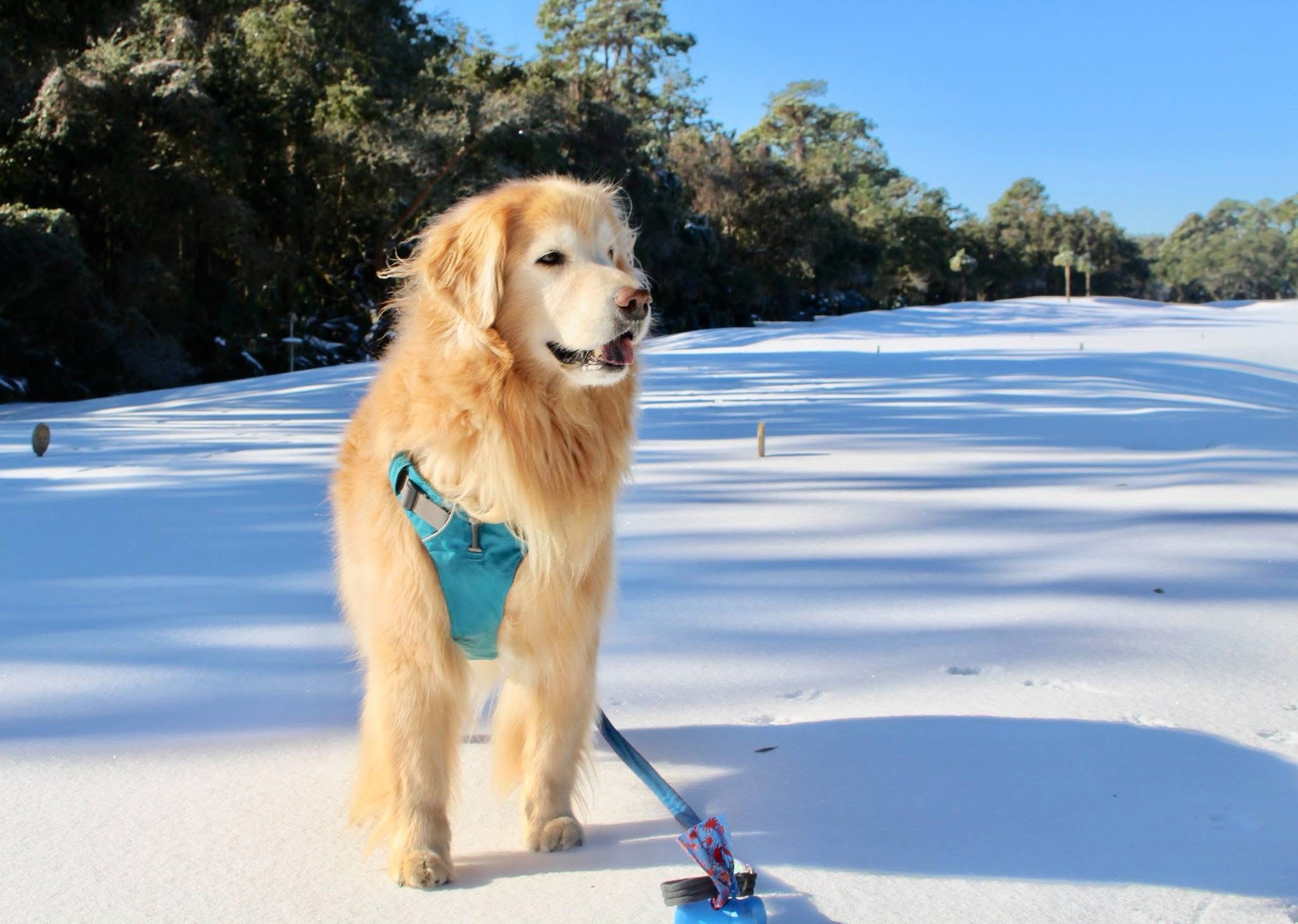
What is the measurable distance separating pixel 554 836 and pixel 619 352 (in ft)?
3.45

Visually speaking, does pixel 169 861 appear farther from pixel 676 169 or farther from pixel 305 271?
pixel 676 169

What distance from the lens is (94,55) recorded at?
2030 cm

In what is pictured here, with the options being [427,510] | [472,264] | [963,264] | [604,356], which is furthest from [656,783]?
[963,264]

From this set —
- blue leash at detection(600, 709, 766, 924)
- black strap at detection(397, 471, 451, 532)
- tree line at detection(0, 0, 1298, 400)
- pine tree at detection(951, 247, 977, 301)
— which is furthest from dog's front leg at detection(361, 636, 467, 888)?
pine tree at detection(951, 247, 977, 301)

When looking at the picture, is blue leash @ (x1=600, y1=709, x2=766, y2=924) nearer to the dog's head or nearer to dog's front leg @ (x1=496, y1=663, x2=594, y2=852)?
dog's front leg @ (x1=496, y1=663, x2=594, y2=852)

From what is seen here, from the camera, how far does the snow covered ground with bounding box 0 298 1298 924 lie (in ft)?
6.51

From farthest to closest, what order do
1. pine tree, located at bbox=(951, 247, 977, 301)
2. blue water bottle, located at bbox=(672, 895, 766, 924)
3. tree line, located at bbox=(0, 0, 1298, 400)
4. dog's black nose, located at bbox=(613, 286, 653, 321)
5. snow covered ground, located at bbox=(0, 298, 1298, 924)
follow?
pine tree, located at bbox=(951, 247, 977, 301)
tree line, located at bbox=(0, 0, 1298, 400)
dog's black nose, located at bbox=(613, 286, 653, 321)
snow covered ground, located at bbox=(0, 298, 1298, 924)
blue water bottle, located at bbox=(672, 895, 766, 924)

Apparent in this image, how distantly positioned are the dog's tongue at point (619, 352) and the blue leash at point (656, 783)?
2.89 ft

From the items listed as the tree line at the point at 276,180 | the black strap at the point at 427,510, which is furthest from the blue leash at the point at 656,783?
the tree line at the point at 276,180

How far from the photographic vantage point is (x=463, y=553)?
2.15 m

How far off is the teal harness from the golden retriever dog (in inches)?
0.8

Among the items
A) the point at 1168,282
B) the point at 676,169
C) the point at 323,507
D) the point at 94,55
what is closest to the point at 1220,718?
the point at 323,507

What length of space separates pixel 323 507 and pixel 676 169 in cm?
4079

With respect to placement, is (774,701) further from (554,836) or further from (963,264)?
(963,264)
